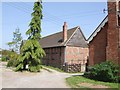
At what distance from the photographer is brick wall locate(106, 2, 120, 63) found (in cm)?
1972

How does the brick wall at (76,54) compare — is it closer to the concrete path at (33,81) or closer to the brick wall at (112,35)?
the concrete path at (33,81)

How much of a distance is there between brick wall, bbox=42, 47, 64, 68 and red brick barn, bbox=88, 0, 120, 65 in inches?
570

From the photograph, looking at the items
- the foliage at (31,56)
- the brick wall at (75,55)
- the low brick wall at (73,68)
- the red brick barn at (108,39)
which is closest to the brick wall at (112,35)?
the red brick barn at (108,39)

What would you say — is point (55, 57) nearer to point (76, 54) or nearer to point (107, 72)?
point (76, 54)

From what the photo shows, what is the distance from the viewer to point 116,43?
1977 centimetres

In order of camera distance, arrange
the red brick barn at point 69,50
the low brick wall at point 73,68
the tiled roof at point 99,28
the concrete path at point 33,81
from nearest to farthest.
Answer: the concrete path at point 33,81, the tiled roof at point 99,28, the low brick wall at point 73,68, the red brick barn at point 69,50

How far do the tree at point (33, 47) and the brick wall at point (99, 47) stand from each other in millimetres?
9052

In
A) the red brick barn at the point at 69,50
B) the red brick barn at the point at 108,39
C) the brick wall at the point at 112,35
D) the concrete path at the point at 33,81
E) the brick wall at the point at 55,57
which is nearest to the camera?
the concrete path at the point at 33,81

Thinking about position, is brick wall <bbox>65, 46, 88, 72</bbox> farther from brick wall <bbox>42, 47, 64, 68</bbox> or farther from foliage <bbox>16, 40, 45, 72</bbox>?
foliage <bbox>16, 40, 45, 72</bbox>

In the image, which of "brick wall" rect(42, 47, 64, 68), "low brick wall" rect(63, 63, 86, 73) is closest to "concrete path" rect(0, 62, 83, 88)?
"low brick wall" rect(63, 63, 86, 73)

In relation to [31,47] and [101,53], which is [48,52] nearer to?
[31,47]

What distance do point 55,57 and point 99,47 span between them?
1808cm

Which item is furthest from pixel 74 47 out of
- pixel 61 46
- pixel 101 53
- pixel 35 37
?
pixel 101 53

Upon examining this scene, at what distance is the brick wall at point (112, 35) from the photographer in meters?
19.7
